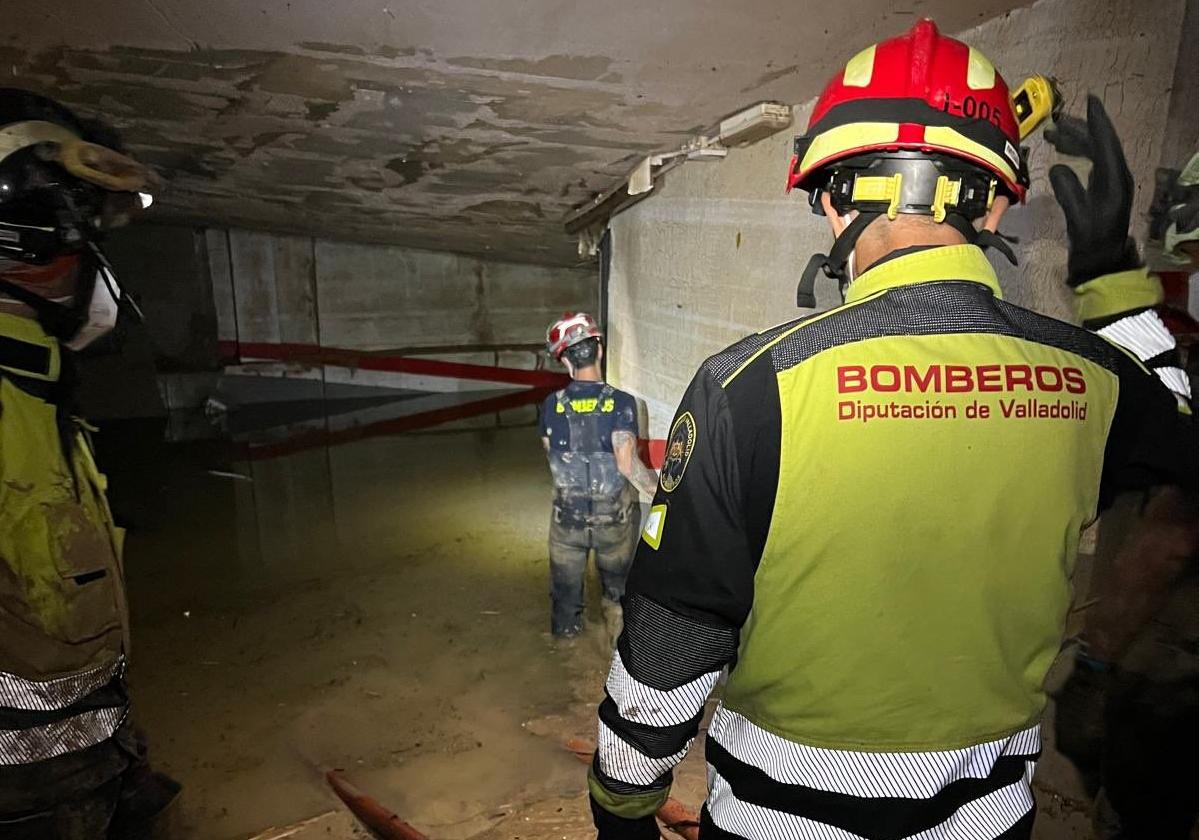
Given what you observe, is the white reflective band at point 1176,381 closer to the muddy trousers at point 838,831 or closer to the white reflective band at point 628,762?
the muddy trousers at point 838,831

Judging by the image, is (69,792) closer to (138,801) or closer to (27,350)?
(138,801)

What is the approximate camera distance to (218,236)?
9.99 meters

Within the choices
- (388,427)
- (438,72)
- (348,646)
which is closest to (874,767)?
(438,72)

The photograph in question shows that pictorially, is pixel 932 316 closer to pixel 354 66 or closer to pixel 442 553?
pixel 354 66

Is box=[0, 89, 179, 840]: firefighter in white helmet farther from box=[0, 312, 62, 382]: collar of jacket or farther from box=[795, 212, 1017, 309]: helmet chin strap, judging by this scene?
box=[795, 212, 1017, 309]: helmet chin strap

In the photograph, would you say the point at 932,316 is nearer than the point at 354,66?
Yes

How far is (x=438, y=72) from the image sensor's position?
8.72 feet

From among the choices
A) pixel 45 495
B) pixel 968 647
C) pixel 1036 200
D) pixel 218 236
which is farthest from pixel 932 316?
pixel 218 236

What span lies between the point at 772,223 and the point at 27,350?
7.78ft

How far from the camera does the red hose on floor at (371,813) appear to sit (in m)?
2.42

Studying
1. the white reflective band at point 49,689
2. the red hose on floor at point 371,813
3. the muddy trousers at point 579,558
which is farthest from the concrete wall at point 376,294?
the white reflective band at point 49,689

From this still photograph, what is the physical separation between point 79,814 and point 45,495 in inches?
35.1

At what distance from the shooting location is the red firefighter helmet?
3.62ft

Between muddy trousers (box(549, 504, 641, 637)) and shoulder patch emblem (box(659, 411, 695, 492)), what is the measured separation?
2886 mm
